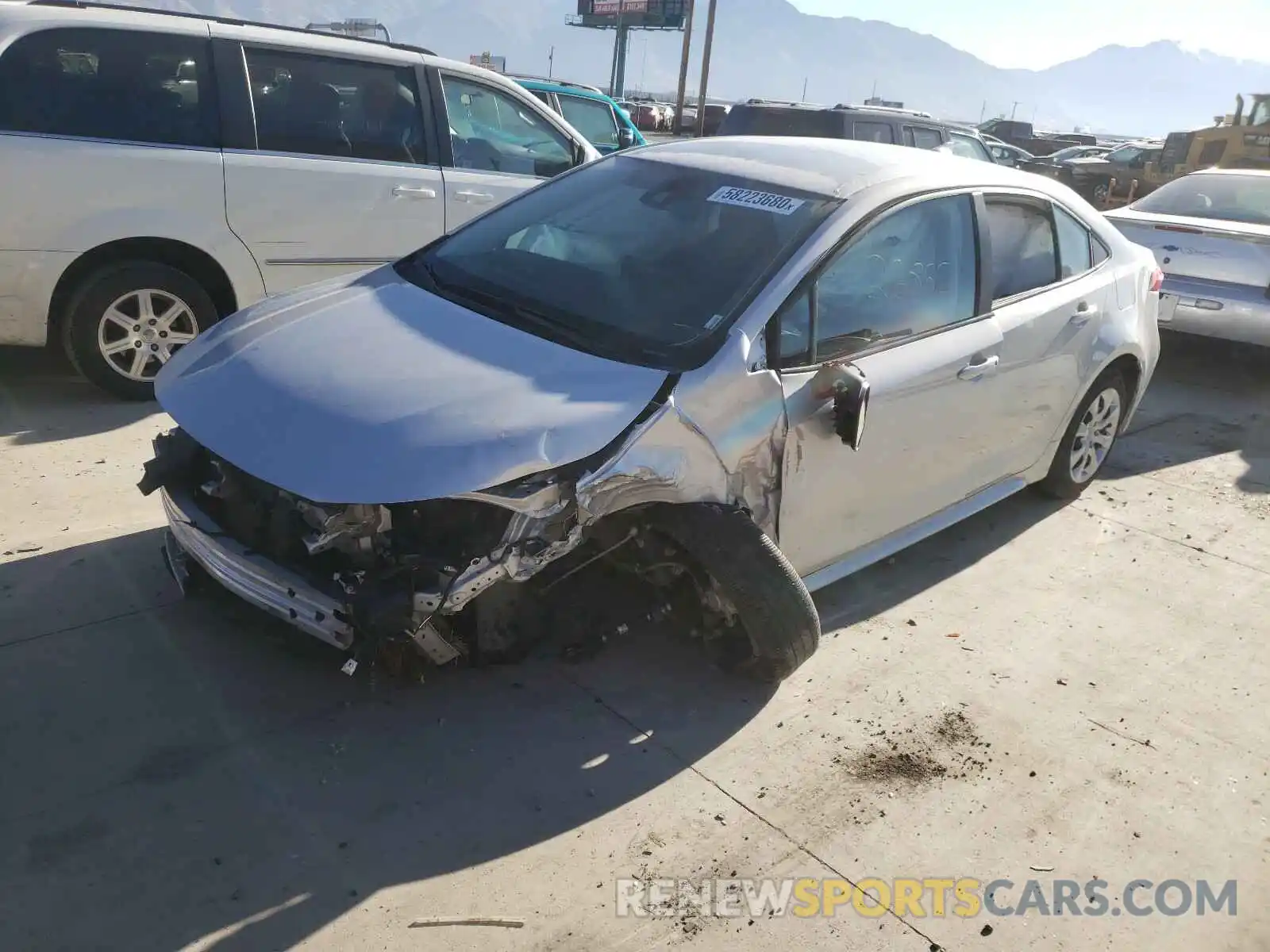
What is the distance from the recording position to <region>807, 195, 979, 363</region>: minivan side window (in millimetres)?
3438

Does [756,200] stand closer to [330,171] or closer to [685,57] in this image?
[330,171]

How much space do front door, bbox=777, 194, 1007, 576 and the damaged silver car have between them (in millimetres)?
12

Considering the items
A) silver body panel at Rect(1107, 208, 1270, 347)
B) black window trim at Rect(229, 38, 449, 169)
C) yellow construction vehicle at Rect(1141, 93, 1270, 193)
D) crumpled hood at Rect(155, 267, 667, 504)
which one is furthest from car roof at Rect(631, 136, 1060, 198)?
yellow construction vehicle at Rect(1141, 93, 1270, 193)

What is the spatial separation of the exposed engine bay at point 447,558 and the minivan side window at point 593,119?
769 centimetres

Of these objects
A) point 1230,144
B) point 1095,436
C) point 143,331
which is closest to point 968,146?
point 1095,436

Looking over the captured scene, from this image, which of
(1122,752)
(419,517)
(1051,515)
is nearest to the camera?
(419,517)

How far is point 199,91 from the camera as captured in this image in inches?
212

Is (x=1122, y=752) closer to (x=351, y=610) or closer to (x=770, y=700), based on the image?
(x=770, y=700)

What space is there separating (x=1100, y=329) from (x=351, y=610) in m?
3.71

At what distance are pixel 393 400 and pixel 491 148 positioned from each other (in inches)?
162

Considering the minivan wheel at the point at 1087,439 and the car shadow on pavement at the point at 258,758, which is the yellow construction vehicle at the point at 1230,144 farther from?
the car shadow on pavement at the point at 258,758

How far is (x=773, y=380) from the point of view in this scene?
322 centimetres

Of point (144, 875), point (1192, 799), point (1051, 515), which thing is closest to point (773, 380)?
point (1192, 799)

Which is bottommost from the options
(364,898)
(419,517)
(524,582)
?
(364,898)
